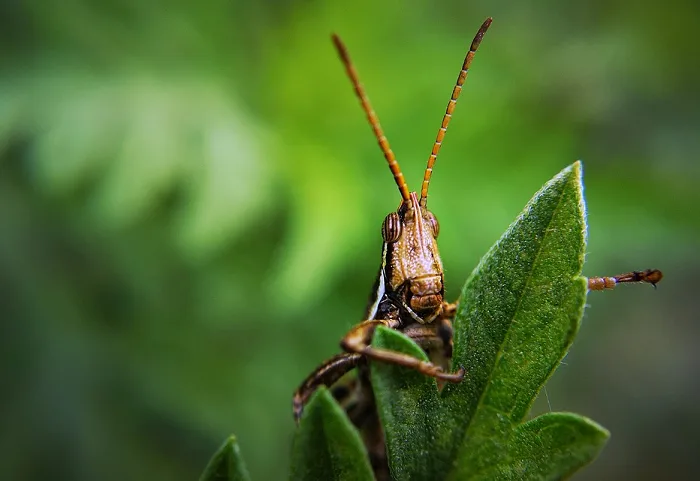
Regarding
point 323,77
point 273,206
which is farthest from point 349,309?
point 323,77

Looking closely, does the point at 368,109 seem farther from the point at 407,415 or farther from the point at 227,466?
the point at 227,466

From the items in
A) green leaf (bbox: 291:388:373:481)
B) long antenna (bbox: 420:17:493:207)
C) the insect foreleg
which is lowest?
the insect foreleg

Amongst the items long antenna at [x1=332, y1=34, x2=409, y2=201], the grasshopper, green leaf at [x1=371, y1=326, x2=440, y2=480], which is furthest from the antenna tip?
green leaf at [x1=371, y1=326, x2=440, y2=480]

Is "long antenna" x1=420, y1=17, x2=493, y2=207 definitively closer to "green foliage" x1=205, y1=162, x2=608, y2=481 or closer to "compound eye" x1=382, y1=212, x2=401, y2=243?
"compound eye" x1=382, y1=212, x2=401, y2=243

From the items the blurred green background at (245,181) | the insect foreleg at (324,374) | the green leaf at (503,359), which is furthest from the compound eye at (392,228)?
the blurred green background at (245,181)

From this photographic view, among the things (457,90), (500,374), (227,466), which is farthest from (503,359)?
(457,90)

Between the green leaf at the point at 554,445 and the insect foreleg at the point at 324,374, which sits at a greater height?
the insect foreleg at the point at 324,374

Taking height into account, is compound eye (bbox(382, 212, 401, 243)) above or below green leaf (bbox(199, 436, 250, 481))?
above

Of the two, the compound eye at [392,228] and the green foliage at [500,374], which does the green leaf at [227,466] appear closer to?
the green foliage at [500,374]
